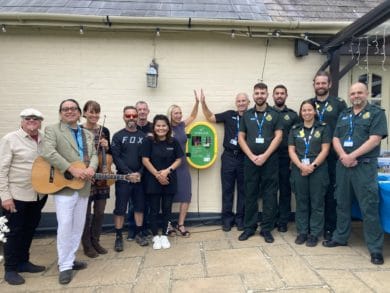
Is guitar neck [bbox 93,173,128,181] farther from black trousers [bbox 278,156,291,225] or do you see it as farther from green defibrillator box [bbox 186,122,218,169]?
black trousers [bbox 278,156,291,225]

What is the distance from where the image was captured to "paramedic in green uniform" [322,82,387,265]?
140 inches

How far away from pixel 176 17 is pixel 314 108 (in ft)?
7.15

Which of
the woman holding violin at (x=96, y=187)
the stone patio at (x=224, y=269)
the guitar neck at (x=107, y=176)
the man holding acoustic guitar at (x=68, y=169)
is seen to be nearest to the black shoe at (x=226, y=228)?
the stone patio at (x=224, y=269)

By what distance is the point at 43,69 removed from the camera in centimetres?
483

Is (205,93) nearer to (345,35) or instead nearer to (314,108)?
(314,108)

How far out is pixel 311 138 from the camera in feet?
13.1

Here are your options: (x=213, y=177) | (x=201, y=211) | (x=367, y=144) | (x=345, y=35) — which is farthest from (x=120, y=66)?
(x=367, y=144)

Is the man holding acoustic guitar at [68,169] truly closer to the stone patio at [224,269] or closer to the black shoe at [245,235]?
the stone patio at [224,269]

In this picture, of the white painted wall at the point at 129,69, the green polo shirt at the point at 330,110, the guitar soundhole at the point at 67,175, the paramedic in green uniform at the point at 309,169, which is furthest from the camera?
the white painted wall at the point at 129,69

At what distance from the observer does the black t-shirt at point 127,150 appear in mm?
4000

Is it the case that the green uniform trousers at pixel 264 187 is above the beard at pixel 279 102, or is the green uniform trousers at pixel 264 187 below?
below

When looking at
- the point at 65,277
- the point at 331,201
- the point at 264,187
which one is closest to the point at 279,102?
the point at 264,187

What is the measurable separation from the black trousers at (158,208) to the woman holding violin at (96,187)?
579 millimetres

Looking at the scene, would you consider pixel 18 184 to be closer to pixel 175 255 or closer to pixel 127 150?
pixel 127 150
